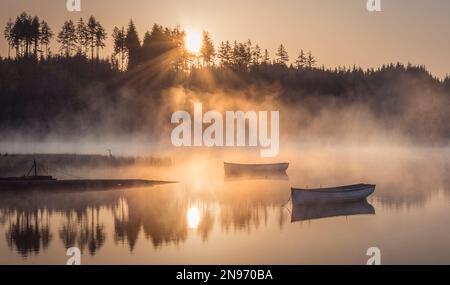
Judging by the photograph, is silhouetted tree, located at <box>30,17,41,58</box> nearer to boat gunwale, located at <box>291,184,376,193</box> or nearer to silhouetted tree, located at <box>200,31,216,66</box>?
silhouetted tree, located at <box>200,31,216,66</box>

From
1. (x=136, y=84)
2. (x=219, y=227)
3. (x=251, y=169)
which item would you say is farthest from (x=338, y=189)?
(x=136, y=84)

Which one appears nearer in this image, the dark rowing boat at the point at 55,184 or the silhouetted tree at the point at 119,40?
the dark rowing boat at the point at 55,184

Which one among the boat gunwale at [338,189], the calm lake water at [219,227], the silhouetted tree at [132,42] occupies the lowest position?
the calm lake water at [219,227]

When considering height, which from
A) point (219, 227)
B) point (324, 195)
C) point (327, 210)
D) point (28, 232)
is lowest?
point (219, 227)

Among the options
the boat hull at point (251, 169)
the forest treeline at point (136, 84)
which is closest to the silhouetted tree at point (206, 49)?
the forest treeline at point (136, 84)

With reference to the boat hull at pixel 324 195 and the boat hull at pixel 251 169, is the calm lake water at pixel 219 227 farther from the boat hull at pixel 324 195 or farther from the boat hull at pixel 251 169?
the boat hull at pixel 251 169

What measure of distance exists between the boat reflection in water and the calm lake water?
9 cm

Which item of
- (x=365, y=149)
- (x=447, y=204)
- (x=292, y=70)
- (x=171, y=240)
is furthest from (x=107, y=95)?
(x=171, y=240)

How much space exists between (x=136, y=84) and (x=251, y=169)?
6002 centimetres

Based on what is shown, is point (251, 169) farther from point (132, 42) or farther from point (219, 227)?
point (132, 42)

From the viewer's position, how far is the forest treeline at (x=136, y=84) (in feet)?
420

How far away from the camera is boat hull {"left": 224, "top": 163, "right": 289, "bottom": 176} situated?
83062mm

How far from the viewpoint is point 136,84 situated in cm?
13725

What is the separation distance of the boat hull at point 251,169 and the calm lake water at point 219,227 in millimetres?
10698
